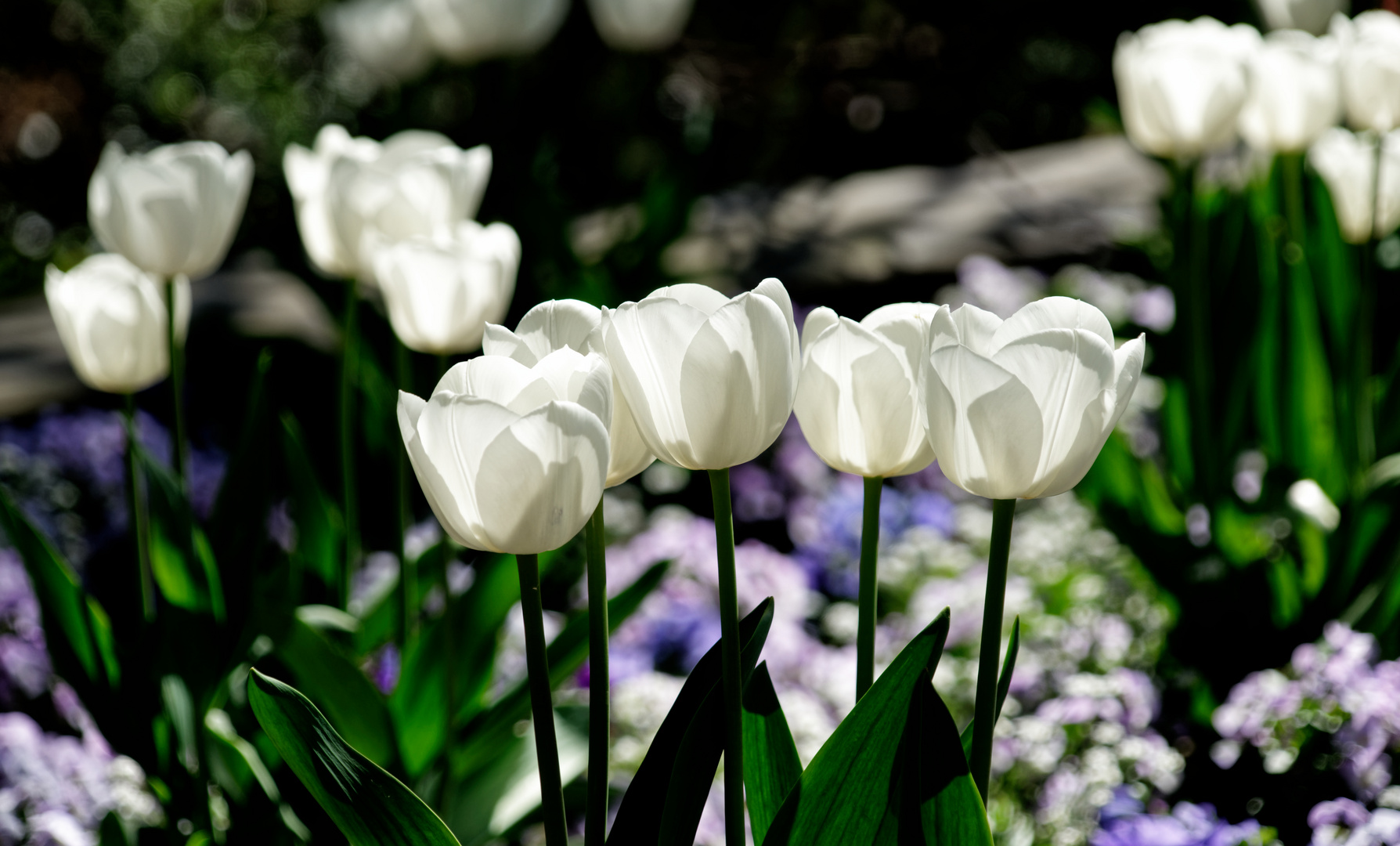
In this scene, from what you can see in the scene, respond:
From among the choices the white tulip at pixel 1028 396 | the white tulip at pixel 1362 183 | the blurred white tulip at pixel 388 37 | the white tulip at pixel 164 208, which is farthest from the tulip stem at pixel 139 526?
the blurred white tulip at pixel 388 37

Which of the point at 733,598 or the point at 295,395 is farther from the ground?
the point at 733,598

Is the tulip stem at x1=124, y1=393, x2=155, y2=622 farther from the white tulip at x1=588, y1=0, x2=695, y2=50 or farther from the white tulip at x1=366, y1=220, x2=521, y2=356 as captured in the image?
the white tulip at x1=588, y1=0, x2=695, y2=50

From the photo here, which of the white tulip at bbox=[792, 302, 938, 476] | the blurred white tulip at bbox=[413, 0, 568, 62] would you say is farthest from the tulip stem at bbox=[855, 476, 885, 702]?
the blurred white tulip at bbox=[413, 0, 568, 62]

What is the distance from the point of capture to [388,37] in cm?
348

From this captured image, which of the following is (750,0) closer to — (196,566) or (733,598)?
(196,566)

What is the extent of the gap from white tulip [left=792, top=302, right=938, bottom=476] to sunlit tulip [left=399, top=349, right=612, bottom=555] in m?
0.15

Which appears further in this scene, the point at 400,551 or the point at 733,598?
the point at 400,551

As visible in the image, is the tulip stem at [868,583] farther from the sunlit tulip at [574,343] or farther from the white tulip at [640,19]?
the white tulip at [640,19]

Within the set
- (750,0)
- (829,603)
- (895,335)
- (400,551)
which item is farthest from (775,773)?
(750,0)

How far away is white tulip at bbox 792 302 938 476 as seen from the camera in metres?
0.73

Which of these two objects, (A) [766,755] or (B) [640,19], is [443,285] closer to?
(A) [766,755]

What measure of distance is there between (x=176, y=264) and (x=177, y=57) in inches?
246

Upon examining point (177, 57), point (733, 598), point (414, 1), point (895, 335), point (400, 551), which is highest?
point (895, 335)

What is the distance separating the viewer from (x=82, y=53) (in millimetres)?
6391
